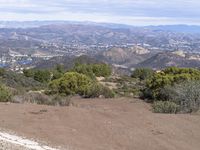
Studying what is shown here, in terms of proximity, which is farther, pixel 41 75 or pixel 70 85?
pixel 41 75

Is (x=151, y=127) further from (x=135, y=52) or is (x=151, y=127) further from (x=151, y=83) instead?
(x=135, y=52)

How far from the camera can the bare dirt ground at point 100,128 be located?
16.0m

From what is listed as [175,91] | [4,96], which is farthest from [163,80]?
[4,96]

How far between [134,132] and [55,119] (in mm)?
2959

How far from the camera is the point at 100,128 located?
17766 millimetres

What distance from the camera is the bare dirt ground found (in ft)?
52.6

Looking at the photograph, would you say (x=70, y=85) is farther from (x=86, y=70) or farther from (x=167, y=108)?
(x=86, y=70)

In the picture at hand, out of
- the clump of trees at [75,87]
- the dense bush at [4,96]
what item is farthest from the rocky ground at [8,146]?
the clump of trees at [75,87]

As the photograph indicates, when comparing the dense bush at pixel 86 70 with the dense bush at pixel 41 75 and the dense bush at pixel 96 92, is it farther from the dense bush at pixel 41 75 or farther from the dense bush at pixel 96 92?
the dense bush at pixel 96 92

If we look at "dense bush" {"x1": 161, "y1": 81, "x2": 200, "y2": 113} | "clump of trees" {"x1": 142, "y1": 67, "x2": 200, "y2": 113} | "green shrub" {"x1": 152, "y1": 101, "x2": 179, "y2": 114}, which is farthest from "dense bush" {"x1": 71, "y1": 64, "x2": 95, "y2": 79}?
"green shrub" {"x1": 152, "y1": 101, "x2": 179, "y2": 114}

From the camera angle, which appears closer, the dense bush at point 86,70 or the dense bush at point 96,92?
the dense bush at point 96,92

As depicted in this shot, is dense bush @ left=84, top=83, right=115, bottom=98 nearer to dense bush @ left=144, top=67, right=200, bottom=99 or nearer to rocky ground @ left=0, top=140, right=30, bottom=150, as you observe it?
dense bush @ left=144, top=67, right=200, bottom=99

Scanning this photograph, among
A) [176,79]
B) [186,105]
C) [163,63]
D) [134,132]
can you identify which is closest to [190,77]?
[176,79]

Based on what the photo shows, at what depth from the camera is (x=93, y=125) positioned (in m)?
18.1
